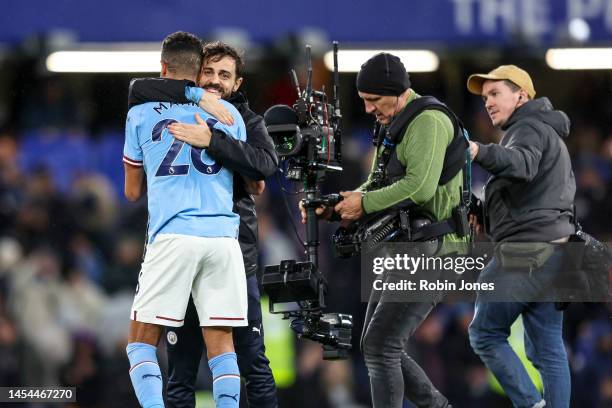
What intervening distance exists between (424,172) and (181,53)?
3.38ft

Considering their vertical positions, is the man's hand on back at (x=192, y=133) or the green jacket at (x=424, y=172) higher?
the man's hand on back at (x=192, y=133)

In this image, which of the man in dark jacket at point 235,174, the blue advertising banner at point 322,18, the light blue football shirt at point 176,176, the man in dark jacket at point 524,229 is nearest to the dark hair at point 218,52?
the man in dark jacket at point 235,174

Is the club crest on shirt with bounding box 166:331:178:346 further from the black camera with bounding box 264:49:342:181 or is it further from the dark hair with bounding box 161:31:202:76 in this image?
the dark hair with bounding box 161:31:202:76

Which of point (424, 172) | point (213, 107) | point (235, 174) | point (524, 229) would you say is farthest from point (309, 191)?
point (524, 229)

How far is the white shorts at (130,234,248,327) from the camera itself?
409 cm

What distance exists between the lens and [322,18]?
6.71 metres

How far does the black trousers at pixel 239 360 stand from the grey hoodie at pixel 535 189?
47.0 inches

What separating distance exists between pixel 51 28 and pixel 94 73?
475mm

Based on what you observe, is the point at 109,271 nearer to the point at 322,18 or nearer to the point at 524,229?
the point at 322,18

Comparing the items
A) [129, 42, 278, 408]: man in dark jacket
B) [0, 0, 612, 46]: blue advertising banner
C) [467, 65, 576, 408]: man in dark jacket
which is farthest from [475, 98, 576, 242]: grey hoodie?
[0, 0, 612, 46]: blue advertising banner

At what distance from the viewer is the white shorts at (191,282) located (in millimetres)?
4090

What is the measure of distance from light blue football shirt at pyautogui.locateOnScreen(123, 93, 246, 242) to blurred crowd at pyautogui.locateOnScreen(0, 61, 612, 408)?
9.22ft

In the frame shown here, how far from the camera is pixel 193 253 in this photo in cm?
410

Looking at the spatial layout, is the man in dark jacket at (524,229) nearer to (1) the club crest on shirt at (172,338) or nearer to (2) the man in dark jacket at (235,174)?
(2) the man in dark jacket at (235,174)
